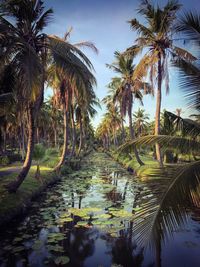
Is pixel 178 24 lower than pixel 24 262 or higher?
higher

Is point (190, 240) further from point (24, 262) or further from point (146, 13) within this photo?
point (146, 13)

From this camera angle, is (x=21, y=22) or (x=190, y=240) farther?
(x=21, y=22)

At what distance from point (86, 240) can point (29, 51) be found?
7.31 metres

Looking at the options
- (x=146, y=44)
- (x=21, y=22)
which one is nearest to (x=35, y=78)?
(x=21, y=22)

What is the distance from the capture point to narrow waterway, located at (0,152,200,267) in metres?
6.34

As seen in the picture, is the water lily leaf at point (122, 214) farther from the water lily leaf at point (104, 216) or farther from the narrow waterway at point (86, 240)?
the water lily leaf at point (104, 216)

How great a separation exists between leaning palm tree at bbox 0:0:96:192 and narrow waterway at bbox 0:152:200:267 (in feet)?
8.88

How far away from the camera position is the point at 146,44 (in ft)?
50.7

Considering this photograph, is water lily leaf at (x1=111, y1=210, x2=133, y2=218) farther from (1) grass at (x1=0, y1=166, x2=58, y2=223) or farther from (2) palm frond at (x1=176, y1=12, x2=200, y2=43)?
(2) palm frond at (x1=176, y1=12, x2=200, y2=43)

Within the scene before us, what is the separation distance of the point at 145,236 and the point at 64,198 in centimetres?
977

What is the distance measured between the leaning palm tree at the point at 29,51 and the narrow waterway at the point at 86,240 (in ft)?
8.88

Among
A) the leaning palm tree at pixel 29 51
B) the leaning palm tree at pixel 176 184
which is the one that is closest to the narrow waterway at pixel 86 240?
the leaning palm tree at pixel 176 184

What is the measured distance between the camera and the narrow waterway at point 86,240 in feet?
20.8

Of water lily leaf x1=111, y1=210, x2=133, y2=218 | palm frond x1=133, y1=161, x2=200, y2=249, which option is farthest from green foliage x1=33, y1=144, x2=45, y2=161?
palm frond x1=133, y1=161, x2=200, y2=249
